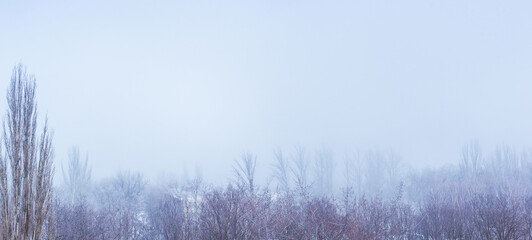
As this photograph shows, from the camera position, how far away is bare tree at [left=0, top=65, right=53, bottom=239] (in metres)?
5.91

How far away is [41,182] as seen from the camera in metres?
6.11

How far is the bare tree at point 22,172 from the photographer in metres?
5.91

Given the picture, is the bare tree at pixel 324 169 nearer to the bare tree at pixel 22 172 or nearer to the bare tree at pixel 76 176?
the bare tree at pixel 76 176

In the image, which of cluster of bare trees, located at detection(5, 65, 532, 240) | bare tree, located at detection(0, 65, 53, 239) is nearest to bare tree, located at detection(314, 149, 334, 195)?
cluster of bare trees, located at detection(5, 65, 532, 240)

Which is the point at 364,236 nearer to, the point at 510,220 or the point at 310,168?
the point at 510,220

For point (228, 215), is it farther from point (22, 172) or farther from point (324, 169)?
point (324, 169)

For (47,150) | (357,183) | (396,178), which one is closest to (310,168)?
(357,183)

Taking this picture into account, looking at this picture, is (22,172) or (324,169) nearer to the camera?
(22,172)

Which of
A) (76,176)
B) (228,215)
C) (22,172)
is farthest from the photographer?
(76,176)

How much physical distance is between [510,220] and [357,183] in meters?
46.8

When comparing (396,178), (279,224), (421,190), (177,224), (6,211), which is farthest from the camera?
(396,178)

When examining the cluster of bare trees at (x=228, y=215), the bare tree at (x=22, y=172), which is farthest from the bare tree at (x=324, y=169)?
the bare tree at (x=22, y=172)

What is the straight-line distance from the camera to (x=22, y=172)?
5977 millimetres

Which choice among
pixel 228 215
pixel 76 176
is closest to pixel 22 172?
pixel 228 215
